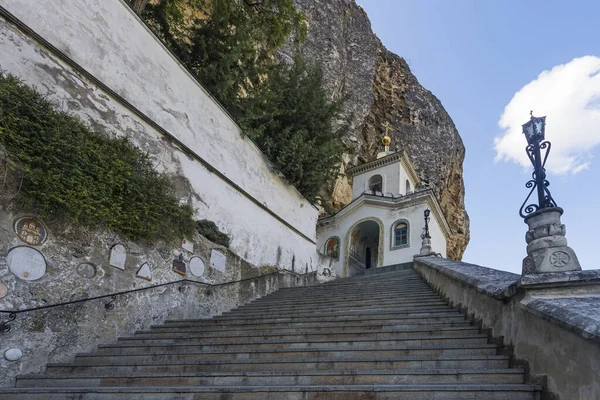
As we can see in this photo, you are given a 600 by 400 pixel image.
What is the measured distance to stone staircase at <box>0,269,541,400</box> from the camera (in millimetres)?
3049

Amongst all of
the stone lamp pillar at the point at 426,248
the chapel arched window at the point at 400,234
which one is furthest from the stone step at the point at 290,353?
the chapel arched window at the point at 400,234

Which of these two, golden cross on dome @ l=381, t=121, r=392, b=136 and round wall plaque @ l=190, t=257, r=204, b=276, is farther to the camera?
golden cross on dome @ l=381, t=121, r=392, b=136

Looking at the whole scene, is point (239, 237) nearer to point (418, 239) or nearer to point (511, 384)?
point (511, 384)

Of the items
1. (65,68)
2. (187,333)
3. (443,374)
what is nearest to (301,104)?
(65,68)

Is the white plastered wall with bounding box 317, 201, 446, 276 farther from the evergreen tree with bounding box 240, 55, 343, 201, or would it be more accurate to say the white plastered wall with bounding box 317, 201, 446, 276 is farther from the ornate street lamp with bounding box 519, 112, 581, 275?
the ornate street lamp with bounding box 519, 112, 581, 275

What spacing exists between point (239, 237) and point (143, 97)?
390 cm

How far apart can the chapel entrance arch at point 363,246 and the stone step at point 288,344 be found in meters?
16.1

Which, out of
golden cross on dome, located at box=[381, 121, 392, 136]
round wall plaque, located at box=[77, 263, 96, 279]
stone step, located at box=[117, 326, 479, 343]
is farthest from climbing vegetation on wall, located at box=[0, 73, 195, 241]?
golden cross on dome, located at box=[381, 121, 392, 136]

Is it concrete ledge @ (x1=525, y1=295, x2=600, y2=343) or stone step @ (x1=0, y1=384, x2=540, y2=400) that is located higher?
concrete ledge @ (x1=525, y1=295, x2=600, y2=343)

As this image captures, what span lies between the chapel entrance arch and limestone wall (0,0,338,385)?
1071 cm

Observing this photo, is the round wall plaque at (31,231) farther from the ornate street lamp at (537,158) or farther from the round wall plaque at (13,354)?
the ornate street lamp at (537,158)

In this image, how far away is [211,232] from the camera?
823 cm

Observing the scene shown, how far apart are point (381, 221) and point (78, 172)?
17490 mm

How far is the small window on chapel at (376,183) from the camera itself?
24.3 metres
